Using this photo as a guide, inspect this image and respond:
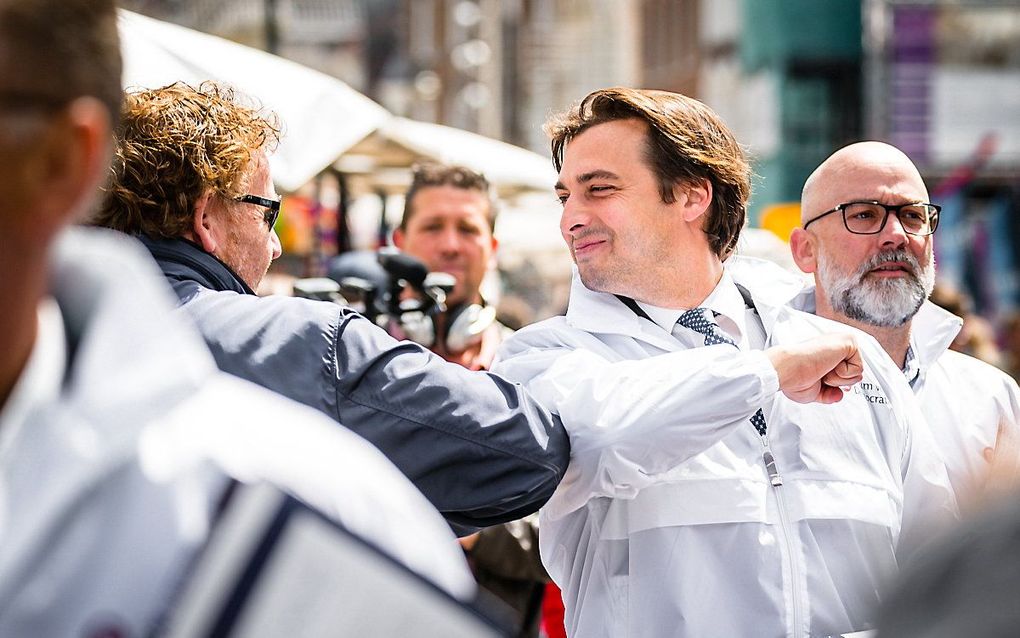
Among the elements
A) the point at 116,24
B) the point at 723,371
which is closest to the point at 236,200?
the point at 723,371

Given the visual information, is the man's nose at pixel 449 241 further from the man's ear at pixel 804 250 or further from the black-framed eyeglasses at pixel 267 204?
the black-framed eyeglasses at pixel 267 204

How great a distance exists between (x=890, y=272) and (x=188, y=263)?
2300 millimetres

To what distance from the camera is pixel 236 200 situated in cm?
268

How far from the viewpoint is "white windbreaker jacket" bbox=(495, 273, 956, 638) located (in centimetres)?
257

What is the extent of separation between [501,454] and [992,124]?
24422mm

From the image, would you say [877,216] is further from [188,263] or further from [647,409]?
[188,263]

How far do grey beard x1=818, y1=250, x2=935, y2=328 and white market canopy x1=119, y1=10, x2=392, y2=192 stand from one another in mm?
1937

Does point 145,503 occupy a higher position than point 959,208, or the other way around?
point 145,503

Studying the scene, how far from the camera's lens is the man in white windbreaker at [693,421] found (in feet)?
8.53

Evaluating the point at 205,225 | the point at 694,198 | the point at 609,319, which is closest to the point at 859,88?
the point at 694,198

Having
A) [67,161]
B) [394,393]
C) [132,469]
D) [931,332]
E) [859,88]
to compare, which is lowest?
[859,88]

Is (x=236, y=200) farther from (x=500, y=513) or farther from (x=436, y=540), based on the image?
(x=436, y=540)

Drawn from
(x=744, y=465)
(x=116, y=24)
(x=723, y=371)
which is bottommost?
(x=744, y=465)

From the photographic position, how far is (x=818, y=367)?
8.86ft
